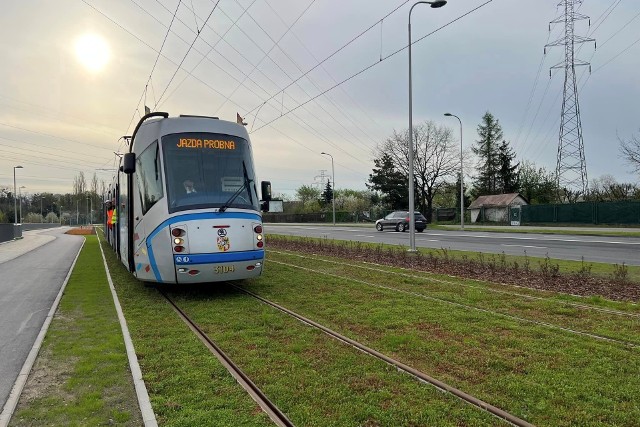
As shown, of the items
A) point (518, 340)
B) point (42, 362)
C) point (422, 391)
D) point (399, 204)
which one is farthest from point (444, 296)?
point (399, 204)

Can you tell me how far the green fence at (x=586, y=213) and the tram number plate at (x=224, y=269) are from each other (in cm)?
4057

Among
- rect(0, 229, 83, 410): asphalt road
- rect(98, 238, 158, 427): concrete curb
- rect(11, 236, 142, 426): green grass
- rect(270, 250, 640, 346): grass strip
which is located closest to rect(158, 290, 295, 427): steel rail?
rect(98, 238, 158, 427): concrete curb

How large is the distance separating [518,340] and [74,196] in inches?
3933

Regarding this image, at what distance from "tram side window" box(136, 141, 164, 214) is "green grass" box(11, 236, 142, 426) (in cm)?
229

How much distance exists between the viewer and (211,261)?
9.06 metres

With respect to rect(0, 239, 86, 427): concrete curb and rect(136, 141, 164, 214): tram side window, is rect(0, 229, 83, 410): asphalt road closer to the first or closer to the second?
rect(0, 239, 86, 427): concrete curb

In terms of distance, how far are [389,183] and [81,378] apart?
72.9 meters

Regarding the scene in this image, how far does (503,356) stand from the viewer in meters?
5.62

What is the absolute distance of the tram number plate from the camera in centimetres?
915

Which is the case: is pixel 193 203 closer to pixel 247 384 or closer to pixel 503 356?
pixel 247 384

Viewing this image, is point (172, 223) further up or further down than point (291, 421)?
further up

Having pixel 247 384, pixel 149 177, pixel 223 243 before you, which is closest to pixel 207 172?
pixel 149 177

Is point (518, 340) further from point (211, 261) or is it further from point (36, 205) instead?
point (36, 205)

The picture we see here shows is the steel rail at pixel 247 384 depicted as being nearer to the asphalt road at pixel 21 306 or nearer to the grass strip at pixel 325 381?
the grass strip at pixel 325 381
